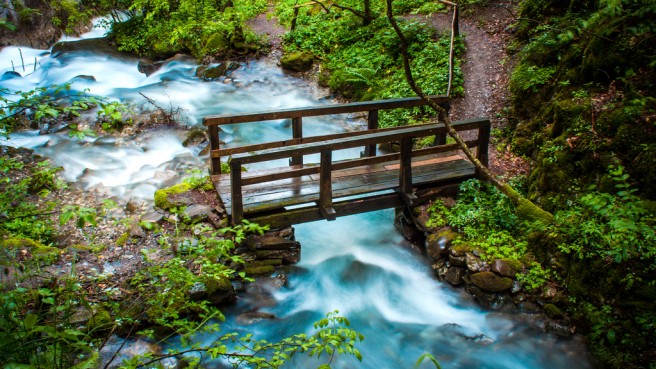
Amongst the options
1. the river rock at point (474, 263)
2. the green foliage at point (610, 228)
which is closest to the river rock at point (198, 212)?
the river rock at point (474, 263)

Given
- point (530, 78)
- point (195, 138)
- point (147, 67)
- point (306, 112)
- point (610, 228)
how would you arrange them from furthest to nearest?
point (147, 67)
point (195, 138)
point (530, 78)
point (306, 112)
point (610, 228)

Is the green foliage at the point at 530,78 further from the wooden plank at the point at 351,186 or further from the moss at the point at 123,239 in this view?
the moss at the point at 123,239

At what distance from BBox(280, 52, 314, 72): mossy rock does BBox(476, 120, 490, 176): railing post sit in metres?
8.51

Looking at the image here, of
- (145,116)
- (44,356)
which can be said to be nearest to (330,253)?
(44,356)

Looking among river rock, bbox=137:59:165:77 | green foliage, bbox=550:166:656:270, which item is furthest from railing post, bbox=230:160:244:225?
river rock, bbox=137:59:165:77

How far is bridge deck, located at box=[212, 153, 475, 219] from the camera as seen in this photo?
6.94 meters

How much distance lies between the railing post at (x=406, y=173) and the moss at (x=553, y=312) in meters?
2.41

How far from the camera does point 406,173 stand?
7.36 m

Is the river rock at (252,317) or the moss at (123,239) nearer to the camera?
the river rock at (252,317)

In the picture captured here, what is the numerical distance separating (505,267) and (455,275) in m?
0.77

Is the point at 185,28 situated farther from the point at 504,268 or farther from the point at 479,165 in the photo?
the point at 504,268

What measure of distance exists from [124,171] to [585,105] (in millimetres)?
9004

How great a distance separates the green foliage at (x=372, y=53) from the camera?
1141 centimetres

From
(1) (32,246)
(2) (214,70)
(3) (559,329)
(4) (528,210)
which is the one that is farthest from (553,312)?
(2) (214,70)
